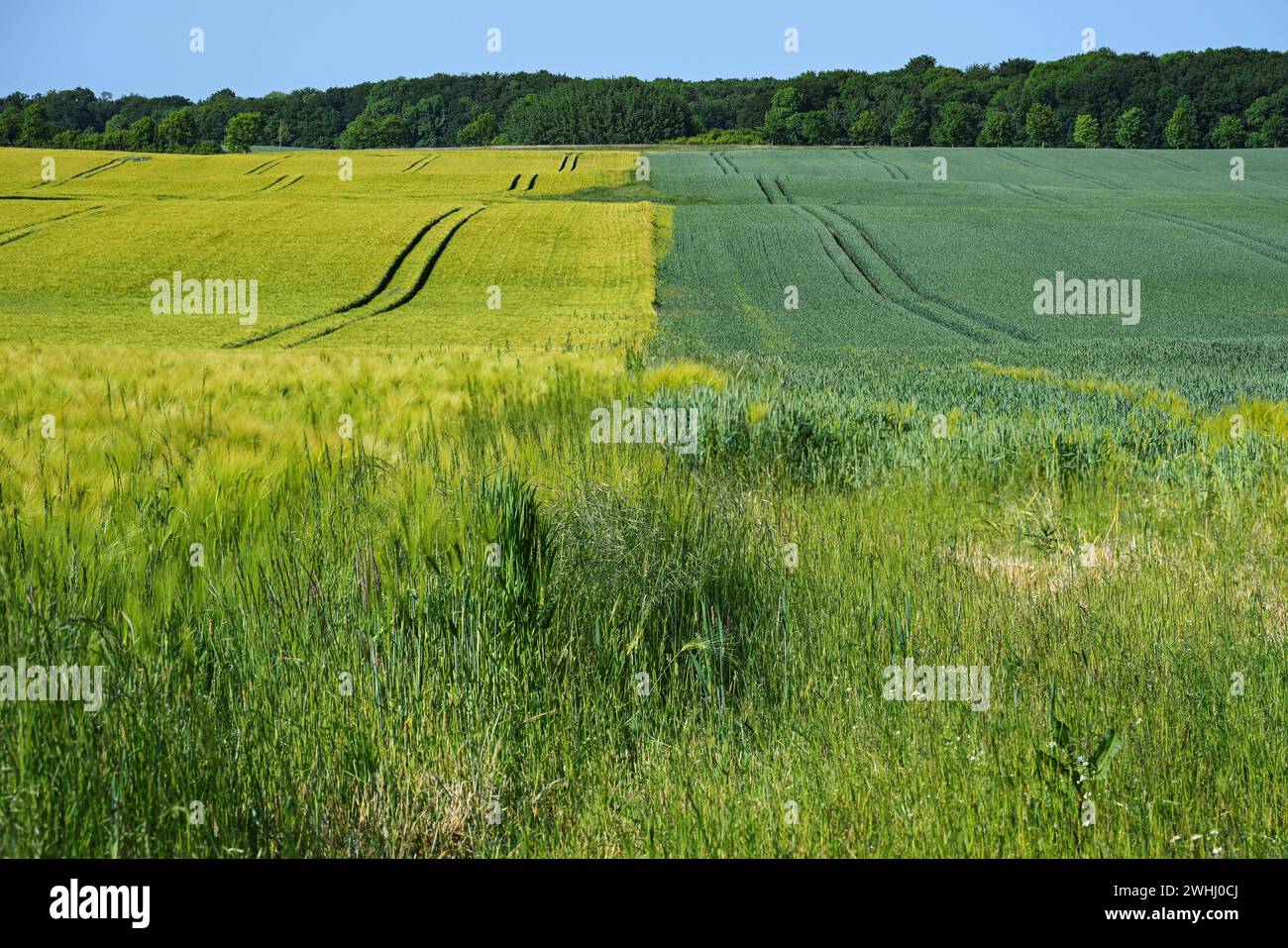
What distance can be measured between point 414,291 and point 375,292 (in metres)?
1.54

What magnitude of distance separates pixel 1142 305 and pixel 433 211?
117ft

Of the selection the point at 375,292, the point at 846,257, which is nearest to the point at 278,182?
the point at 375,292

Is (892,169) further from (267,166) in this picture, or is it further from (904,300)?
(267,166)

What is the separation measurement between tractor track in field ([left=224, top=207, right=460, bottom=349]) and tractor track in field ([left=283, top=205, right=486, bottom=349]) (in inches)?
44.0

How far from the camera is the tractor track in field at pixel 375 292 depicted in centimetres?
2947

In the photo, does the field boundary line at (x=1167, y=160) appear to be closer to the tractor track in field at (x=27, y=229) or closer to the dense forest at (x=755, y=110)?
the dense forest at (x=755, y=110)

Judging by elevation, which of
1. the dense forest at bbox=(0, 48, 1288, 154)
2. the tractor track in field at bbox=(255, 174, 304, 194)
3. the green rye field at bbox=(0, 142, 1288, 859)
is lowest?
the green rye field at bbox=(0, 142, 1288, 859)

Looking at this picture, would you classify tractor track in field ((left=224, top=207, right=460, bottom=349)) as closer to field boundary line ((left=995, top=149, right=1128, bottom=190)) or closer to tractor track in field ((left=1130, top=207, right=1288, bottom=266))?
tractor track in field ((left=1130, top=207, right=1288, bottom=266))

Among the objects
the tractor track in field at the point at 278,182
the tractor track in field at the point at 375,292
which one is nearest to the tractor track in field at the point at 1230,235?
the tractor track in field at the point at 375,292

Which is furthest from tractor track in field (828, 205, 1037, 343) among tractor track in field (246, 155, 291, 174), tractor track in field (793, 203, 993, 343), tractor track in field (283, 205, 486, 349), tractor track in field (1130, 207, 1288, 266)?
tractor track in field (246, 155, 291, 174)

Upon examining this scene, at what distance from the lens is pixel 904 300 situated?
38.9 metres

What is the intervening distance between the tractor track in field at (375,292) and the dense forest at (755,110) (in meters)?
77.4

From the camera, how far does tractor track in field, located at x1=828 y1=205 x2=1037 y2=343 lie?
32844 mm
